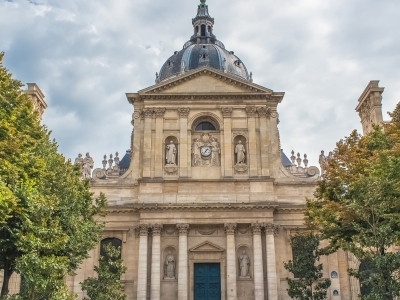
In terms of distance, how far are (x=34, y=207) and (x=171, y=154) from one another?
15233 millimetres

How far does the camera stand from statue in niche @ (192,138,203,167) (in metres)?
33.9

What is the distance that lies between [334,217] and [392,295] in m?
4.44

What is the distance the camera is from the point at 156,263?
31.3m

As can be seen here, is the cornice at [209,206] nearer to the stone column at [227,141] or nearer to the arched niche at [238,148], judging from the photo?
the stone column at [227,141]

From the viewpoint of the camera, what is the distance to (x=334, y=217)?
72.0ft

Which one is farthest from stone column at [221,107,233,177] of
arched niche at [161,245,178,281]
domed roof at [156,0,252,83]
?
A: domed roof at [156,0,252,83]

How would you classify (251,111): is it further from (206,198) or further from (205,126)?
(206,198)

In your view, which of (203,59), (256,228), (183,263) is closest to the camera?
(183,263)

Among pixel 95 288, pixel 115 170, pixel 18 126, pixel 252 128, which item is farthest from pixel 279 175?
pixel 18 126

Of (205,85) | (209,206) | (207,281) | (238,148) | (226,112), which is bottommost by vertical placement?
(207,281)

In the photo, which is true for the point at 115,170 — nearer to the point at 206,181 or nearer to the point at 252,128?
the point at 206,181

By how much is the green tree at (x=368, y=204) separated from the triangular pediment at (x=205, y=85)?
11689 mm

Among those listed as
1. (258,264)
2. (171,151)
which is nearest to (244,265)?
(258,264)

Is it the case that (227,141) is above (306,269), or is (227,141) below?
above
